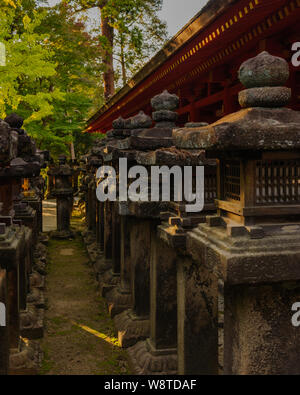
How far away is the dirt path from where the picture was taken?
6.25 m

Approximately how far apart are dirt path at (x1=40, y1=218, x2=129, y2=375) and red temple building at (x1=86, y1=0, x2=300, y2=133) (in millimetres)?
4187

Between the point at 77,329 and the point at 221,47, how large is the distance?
543 centimetres

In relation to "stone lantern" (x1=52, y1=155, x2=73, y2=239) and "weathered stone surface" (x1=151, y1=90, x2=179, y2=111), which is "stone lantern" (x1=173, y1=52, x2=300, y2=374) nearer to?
"weathered stone surface" (x1=151, y1=90, x2=179, y2=111)

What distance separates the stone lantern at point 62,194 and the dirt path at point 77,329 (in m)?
4.26

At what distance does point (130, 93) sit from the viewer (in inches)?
350

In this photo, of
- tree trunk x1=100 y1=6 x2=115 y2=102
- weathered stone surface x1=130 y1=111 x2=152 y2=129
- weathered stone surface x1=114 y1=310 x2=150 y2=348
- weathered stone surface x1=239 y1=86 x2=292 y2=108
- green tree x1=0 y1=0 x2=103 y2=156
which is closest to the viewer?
weathered stone surface x1=239 y1=86 x2=292 y2=108

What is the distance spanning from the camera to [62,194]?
627 inches

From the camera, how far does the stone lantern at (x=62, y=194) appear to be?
16.0m

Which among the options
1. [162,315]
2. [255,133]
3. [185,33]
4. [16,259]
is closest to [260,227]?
[255,133]

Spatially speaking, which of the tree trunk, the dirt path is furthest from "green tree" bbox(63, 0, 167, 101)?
the dirt path

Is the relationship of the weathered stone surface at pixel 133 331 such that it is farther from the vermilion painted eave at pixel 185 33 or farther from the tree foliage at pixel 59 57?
the tree foliage at pixel 59 57

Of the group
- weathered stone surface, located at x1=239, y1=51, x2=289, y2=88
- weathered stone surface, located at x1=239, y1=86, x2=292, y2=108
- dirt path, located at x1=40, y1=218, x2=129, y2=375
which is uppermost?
weathered stone surface, located at x1=239, y1=51, x2=289, y2=88
